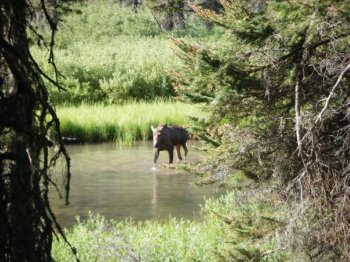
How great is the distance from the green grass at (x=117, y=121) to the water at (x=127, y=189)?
4.90 ft

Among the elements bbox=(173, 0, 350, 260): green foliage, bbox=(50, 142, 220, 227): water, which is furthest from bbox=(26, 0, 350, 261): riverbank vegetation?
bbox=(50, 142, 220, 227): water

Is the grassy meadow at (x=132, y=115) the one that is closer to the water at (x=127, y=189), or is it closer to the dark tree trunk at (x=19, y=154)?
the water at (x=127, y=189)

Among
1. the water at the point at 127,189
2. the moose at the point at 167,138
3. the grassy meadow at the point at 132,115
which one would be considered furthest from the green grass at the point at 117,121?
the moose at the point at 167,138

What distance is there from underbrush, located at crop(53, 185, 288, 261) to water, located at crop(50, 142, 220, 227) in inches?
46.2

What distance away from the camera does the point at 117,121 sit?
19641 millimetres

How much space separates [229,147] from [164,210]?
621cm

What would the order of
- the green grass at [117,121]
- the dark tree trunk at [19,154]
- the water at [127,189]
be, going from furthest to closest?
the green grass at [117,121] < the water at [127,189] < the dark tree trunk at [19,154]

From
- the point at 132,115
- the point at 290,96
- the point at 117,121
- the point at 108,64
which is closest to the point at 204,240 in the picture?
the point at 290,96

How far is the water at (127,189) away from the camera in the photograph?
11664 millimetres

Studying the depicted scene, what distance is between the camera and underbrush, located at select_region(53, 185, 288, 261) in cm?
586

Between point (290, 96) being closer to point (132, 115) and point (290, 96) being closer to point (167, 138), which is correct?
point (167, 138)

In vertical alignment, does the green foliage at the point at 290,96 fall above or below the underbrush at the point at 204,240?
above

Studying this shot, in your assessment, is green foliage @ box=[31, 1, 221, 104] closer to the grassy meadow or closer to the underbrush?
the grassy meadow

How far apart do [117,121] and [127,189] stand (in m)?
6.53
